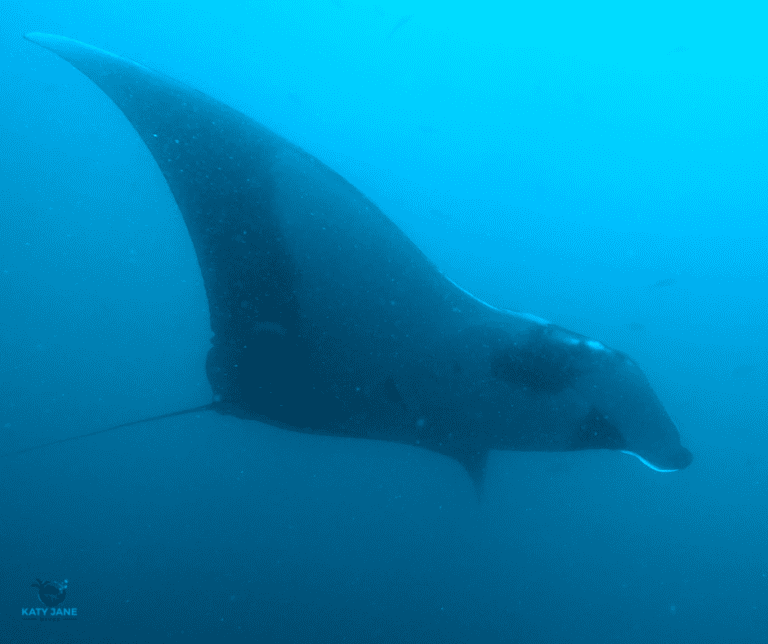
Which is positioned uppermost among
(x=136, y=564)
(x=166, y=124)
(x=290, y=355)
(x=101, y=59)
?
(x=101, y=59)

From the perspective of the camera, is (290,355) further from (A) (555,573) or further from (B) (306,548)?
(A) (555,573)

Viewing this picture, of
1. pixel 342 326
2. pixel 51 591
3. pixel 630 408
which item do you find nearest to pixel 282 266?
pixel 342 326

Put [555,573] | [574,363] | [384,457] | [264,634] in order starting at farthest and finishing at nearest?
[384,457] < [555,573] < [264,634] < [574,363]

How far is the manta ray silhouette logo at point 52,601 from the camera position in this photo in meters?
3.90

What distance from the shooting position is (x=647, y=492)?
16.3 feet

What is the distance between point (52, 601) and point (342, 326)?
13.9 feet

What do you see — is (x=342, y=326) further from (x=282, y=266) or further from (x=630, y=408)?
(x=630, y=408)

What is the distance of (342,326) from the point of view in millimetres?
1822

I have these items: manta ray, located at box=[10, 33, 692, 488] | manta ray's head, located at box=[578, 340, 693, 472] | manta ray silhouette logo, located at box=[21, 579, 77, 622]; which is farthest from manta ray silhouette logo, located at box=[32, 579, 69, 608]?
manta ray's head, located at box=[578, 340, 693, 472]

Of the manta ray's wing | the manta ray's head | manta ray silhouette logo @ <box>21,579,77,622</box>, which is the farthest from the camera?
manta ray silhouette logo @ <box>21,579,77,622</box>

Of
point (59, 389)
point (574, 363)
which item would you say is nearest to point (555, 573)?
point (574, 363)

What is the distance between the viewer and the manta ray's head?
5.23 feet

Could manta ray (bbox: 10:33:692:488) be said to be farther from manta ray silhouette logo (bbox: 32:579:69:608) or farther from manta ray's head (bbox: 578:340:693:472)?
manta ray silhouette logo (bbox: 32:579:69:608)

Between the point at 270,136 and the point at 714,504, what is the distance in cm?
605
